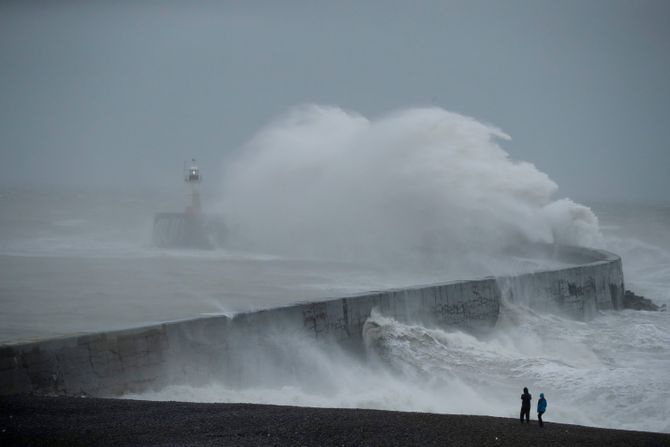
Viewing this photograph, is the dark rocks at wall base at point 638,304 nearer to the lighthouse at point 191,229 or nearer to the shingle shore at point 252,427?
the shingle shore at point 252,427

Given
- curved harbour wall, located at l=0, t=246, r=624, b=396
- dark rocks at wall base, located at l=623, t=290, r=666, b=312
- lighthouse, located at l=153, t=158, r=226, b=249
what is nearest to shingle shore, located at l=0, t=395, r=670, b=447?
curved harbour wall, located at l=0, t=246, r=624, b=396

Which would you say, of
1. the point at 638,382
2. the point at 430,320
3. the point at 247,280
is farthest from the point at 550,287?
the point at 247,280

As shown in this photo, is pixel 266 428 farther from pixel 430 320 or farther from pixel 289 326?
pixel 430 320

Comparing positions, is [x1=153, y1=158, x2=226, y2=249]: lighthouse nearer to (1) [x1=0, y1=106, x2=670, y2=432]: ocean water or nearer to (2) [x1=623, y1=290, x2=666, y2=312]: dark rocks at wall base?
(1) [x1=0, y1=106, x2=670, y2=432]: ocean water

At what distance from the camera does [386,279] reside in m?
17.2

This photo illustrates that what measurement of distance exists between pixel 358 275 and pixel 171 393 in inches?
452

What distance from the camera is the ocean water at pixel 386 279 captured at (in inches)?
301

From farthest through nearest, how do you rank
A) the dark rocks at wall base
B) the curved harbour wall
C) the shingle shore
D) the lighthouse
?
the lighthouse
the dark rocks at wall base
the curved harbour wall
the shingle shore

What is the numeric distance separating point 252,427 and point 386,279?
12183 mm

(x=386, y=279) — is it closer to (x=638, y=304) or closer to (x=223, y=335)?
(x=638, y=304)

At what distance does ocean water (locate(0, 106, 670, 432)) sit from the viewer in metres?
7.64

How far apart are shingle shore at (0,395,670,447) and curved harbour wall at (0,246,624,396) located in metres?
0.51

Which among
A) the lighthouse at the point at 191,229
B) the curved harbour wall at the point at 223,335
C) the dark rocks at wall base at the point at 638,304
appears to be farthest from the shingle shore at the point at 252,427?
the lighthouse at the point at 191,229

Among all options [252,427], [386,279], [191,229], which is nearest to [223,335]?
[252,427]
